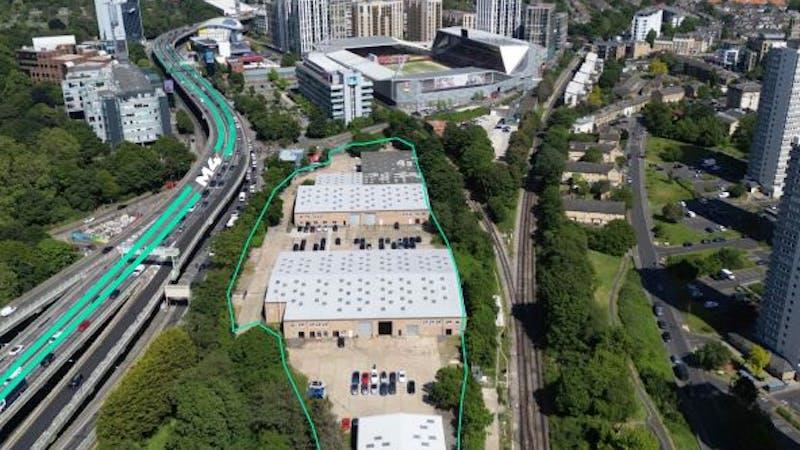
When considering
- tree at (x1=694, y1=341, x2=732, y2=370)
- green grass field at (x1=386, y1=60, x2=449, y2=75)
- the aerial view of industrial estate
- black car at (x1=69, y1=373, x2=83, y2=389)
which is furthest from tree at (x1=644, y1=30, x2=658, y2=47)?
black car at (x1=69, y1=373, x2=83, y2=389)

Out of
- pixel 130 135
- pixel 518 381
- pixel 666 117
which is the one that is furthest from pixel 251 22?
→ pixel 518 381

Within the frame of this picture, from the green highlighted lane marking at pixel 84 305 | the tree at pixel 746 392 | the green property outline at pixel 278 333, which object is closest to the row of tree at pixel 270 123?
the green property outline at pixel 278 333

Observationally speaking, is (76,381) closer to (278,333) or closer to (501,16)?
(278,333)

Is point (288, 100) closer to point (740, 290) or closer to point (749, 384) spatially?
point (740, 290)

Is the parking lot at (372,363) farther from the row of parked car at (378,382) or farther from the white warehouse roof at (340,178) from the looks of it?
the white warehouse roof at (340,178)

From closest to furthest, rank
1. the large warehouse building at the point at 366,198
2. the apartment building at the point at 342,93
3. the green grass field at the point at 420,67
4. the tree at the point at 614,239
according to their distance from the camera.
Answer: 1. the tree at the point at 614,239
2. the large warehouse building at the point at 366,198
3. the apartment building at the point at 342,93
4. the green grass field at the point at 420,67

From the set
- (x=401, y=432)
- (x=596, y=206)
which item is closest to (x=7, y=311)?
(x=401, y=432)
